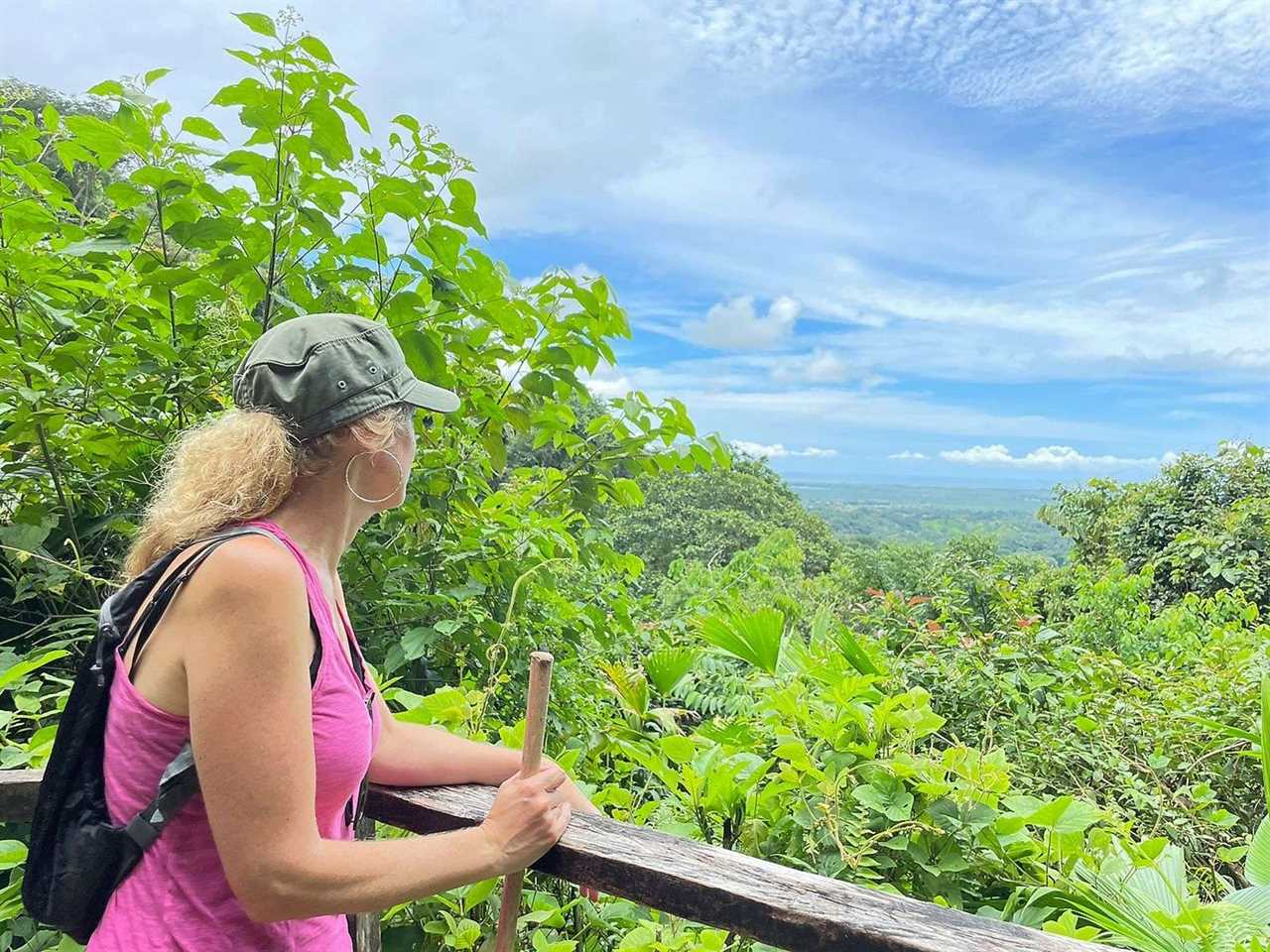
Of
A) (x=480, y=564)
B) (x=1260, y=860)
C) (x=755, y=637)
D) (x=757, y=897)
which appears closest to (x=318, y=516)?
(x=757, y=897)

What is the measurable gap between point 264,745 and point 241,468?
0.31 m

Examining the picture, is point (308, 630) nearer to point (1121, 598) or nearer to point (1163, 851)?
point (1163, 851)

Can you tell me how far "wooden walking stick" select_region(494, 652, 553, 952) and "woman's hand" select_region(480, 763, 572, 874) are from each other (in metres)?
0.03

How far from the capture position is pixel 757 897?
0.85m

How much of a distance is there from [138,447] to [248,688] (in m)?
1.46

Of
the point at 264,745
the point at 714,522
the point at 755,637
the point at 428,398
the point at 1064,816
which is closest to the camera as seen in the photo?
the point at 264,745

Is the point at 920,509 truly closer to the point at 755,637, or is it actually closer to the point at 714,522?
the point at 714,522

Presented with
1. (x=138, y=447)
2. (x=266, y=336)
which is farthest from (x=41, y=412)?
(x=266, y=336)

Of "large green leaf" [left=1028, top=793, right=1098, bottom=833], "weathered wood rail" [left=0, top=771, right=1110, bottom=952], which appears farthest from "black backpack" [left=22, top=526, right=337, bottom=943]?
"large green leaf" [left=1028, top=793, right=1098, bottom=833]

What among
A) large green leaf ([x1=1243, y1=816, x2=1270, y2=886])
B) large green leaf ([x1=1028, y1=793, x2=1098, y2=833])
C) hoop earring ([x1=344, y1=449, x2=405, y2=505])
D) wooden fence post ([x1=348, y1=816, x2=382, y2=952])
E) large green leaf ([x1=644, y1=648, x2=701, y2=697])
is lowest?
wooden fence post ([x1=348, y1=816, x2=382, y2=952])

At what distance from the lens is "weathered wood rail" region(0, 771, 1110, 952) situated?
31.4 inches

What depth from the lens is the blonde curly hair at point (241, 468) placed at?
933 mm

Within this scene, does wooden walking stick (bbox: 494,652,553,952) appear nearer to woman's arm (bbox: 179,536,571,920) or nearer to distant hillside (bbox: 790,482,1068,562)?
woman's arm (bbox: 179,536,571,920)

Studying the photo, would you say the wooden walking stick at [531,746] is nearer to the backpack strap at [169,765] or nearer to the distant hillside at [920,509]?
the backpack strap at [169,765]
